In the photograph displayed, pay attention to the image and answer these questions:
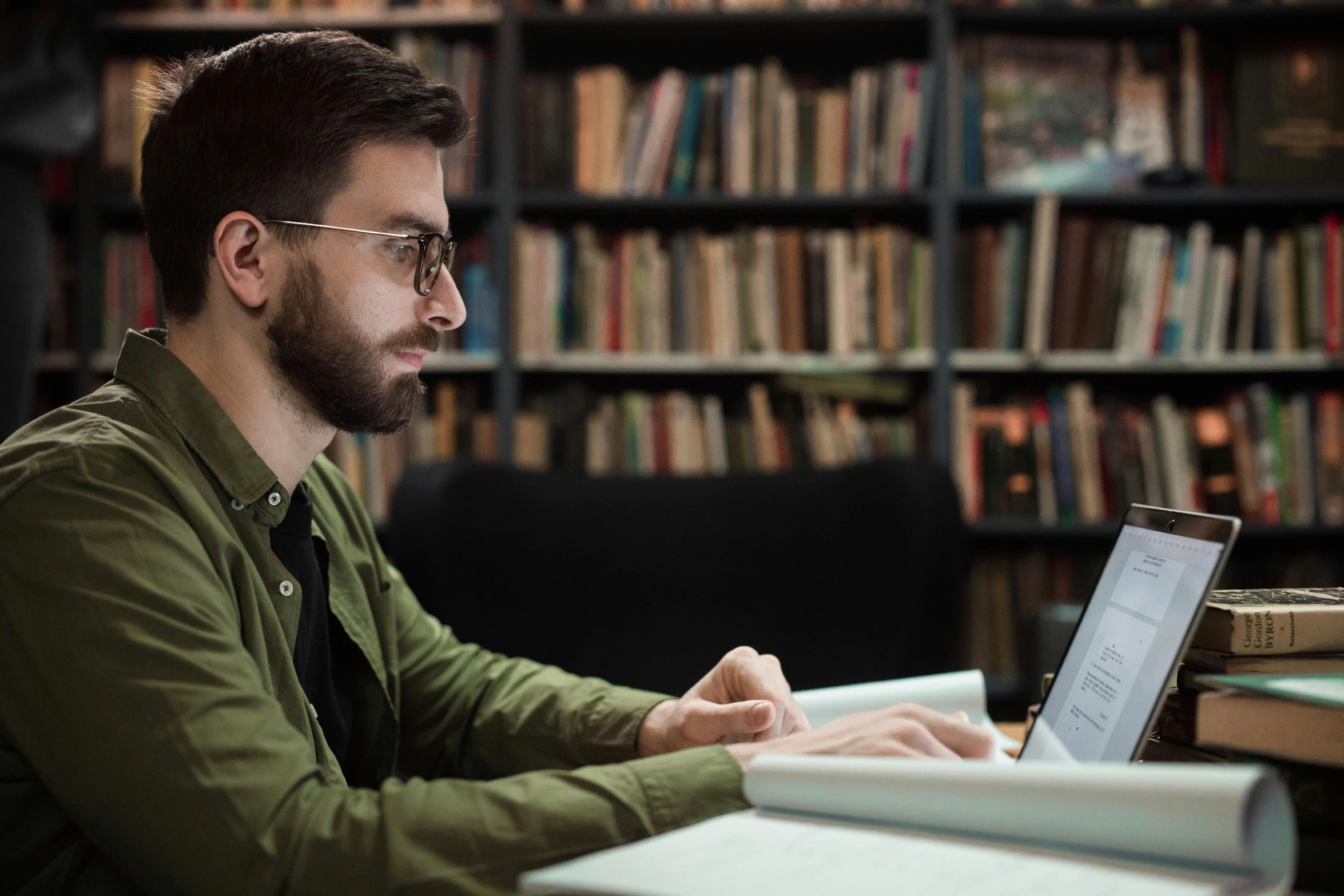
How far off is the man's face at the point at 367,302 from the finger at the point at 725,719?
43 centimetres

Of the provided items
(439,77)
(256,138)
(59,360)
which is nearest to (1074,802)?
(256,138)

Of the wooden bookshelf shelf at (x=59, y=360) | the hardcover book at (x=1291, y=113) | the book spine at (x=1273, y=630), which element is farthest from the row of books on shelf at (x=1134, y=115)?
the wooden bookshelf shelf at (x=59, y=360)

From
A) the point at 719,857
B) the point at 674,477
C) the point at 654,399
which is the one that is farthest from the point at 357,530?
the point at 654,399

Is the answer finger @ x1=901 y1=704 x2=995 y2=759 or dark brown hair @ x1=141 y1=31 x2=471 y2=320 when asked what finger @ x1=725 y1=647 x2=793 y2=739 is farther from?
dark brown hair @ x1=141 y1=31 x2=471 y2=320

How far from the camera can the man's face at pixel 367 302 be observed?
1028 millimetres

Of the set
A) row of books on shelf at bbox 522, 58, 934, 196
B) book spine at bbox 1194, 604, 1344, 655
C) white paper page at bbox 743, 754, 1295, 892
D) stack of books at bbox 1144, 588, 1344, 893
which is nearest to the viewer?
white paper page at bbox 743, 754, 1295, 892

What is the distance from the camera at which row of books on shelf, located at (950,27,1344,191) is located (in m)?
2.52

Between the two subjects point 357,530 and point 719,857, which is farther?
point 357,530

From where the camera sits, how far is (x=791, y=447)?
2654 mm

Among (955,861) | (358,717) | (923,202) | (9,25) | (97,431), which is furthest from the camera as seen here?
(923,202)

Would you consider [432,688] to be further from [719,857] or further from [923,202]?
[923,202]

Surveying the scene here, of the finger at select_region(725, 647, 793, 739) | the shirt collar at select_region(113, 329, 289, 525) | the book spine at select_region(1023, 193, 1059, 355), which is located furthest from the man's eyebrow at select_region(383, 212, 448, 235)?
the book spine at select_region(1023, 193, 1059, 355)

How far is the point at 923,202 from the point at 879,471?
32.7 inches

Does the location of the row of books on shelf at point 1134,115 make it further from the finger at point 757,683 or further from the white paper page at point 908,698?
the finger at point 757,683
